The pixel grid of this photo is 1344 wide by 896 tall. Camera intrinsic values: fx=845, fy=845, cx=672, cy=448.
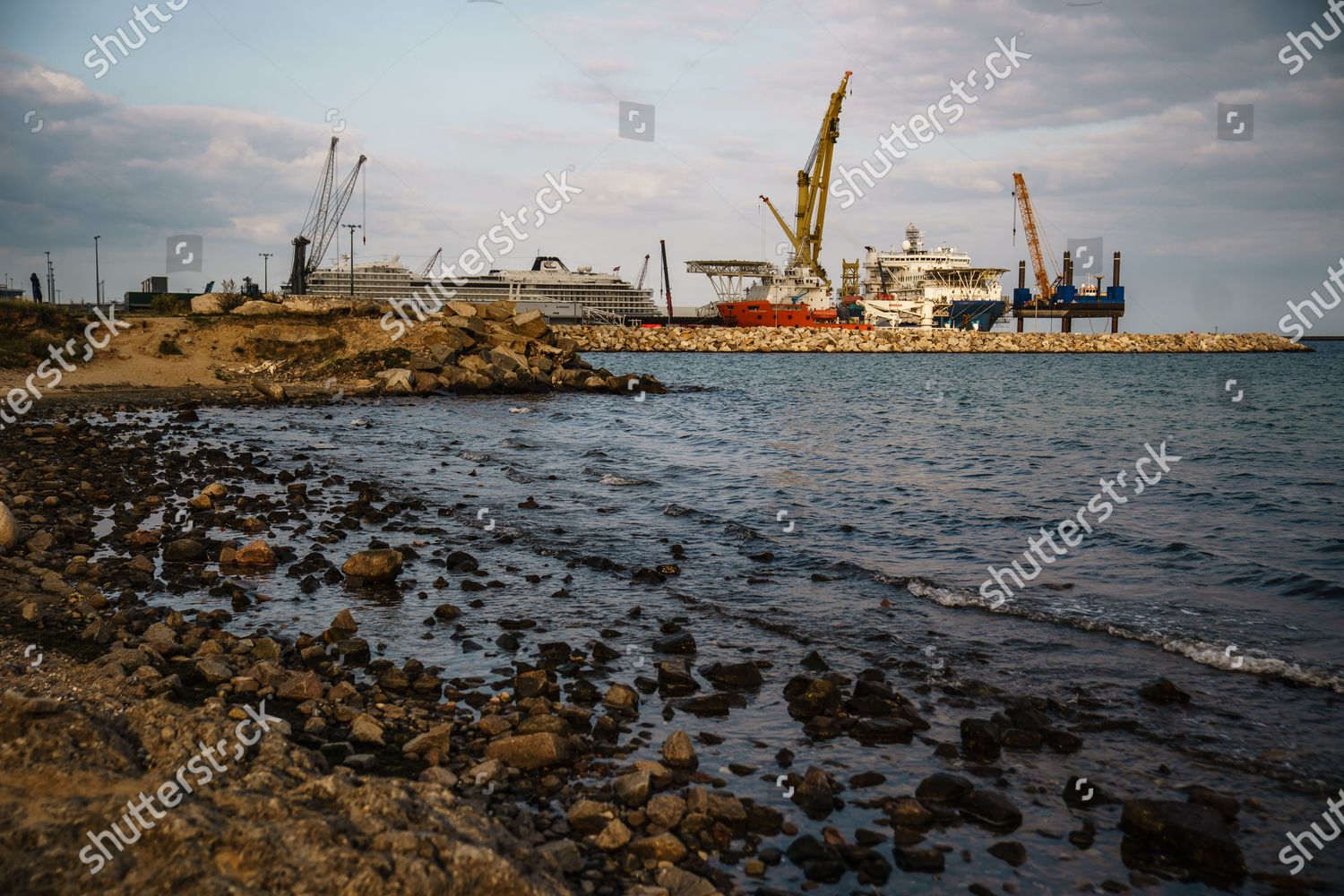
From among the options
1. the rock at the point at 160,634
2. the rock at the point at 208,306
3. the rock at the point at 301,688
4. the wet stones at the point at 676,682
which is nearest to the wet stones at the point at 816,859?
Answer: the wet stones at the point at 676,682

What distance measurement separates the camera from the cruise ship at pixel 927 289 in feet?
447

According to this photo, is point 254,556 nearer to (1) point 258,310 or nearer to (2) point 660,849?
(2) point 660,849

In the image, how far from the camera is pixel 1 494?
13.4m

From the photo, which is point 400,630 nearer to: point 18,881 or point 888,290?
point 18,881

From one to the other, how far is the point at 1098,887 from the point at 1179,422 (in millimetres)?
36015

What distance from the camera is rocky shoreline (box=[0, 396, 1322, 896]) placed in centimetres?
421

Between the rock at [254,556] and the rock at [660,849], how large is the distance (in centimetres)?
814

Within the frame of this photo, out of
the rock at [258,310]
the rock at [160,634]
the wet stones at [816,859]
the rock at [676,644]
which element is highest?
the rock at [258,310]

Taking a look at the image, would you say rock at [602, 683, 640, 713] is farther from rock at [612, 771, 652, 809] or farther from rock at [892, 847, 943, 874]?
rock at [892, 847, 943, 874]

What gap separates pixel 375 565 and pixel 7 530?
4.61 meters

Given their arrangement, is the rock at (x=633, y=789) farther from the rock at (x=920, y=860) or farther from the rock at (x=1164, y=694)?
the rock at (x=1164, y=694)

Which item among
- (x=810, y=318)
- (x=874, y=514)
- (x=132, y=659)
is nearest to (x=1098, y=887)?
(x=132, y=659)

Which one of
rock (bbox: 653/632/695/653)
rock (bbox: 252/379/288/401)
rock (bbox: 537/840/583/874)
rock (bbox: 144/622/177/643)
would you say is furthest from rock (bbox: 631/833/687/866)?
rock (bbox: 252/379/288/401)

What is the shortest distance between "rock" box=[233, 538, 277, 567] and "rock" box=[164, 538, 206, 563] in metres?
0.55
